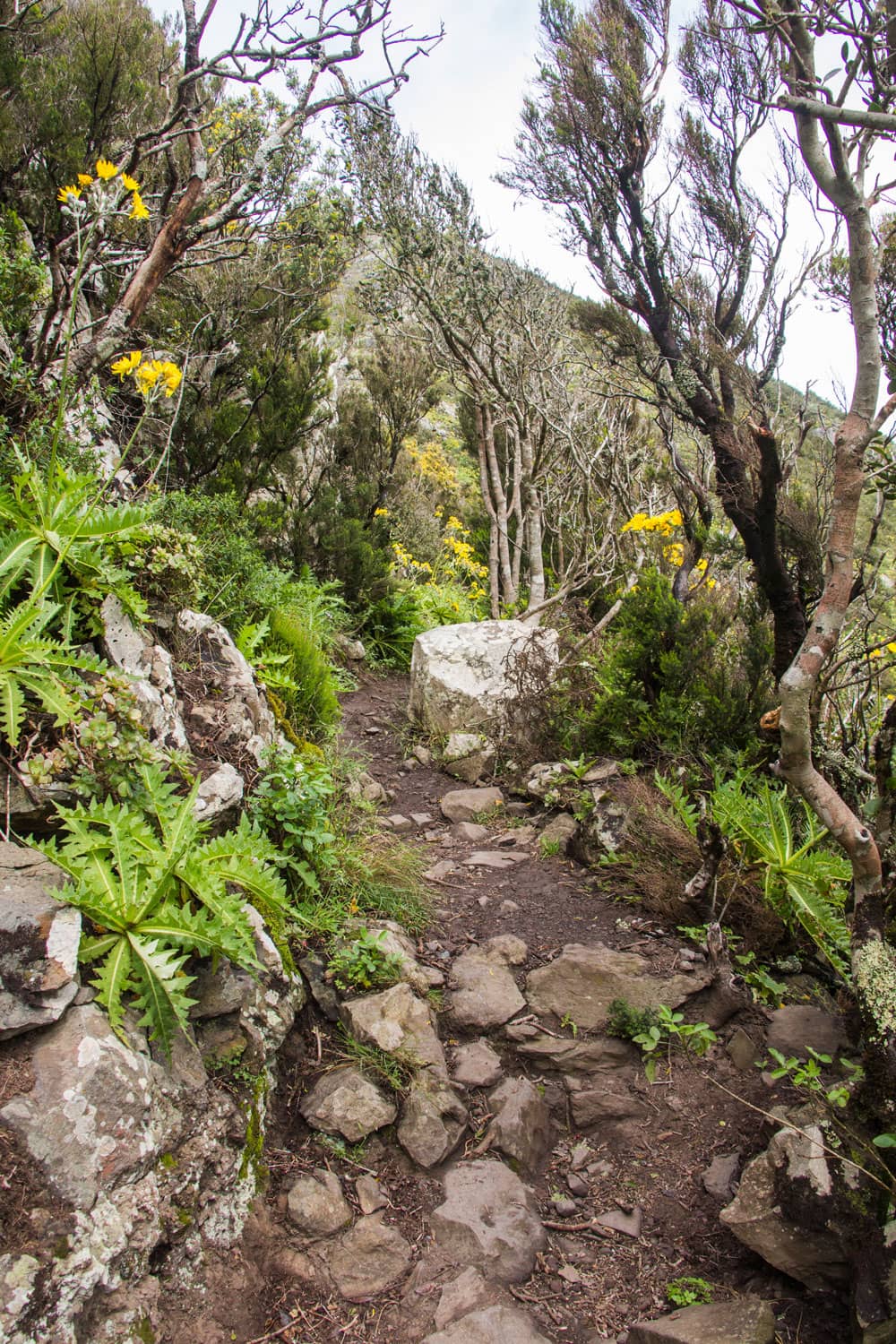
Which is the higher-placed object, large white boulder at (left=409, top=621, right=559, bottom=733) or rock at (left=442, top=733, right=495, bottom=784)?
large white boulder at (left=409, top=621, right=559, bottom=733)

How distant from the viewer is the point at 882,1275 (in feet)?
5.82

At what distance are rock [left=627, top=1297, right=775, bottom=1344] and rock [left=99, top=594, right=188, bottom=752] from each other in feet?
7.69

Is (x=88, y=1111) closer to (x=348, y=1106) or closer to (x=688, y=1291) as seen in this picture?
(x=348, y=1106)

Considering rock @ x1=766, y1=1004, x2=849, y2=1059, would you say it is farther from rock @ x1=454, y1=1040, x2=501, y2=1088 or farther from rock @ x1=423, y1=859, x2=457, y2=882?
rock @ x1=423, y1=859, x2=457, y2=882

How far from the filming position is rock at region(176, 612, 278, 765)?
3.31 meters

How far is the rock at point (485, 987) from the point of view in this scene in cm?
307

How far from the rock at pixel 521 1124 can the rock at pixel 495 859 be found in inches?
62.8

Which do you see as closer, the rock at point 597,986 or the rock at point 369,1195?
the rock at point 369,1195

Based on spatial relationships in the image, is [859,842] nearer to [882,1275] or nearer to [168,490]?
[882,1275]

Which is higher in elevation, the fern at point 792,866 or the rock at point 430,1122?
the fern at point 792,866

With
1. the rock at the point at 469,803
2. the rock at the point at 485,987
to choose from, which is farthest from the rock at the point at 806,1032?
the rock at the point at 469,803

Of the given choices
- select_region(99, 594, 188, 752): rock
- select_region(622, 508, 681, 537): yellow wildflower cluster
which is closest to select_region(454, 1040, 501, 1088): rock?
select_region(99, 594, 188, 752): rock

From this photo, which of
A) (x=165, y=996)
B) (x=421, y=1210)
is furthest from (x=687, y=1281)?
(x=165, y=996)

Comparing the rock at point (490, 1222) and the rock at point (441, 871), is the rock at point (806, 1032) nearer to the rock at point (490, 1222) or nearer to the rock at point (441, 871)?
the rock at point (490, 1222)
